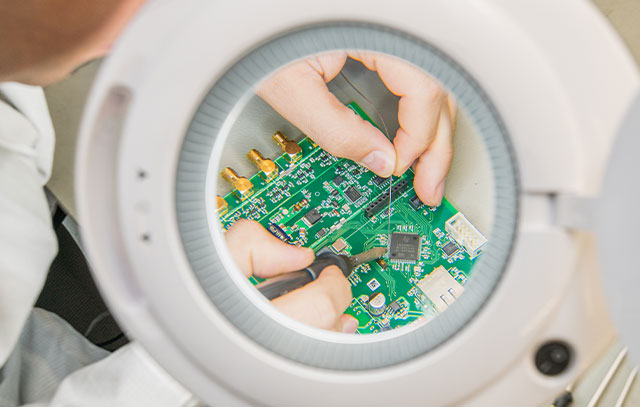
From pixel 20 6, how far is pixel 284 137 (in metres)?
0.43

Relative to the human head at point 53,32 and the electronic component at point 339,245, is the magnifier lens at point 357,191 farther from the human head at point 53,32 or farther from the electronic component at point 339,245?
the human head at point 53,32

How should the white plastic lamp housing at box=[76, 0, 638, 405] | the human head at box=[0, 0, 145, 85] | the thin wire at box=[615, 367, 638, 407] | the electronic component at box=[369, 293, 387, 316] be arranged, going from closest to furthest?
the white plastic lamp housing at box=[76, 0, 638, 405], the human head at box=[0, 0, 145, 85], the thin wire at box=[615, 367, 638, 407], the electronic component at box=[369, 293, 387, 316]

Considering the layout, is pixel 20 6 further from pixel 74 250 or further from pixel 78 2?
pixel 74 250

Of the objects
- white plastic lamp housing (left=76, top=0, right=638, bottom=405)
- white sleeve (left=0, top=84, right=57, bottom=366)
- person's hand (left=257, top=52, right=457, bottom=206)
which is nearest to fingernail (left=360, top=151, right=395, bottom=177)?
person's hand (left=257, top=52, right=457, bottom=206)

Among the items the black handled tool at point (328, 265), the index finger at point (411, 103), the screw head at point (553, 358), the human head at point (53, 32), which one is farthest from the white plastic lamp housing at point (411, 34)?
the index finger at point (411, 103)

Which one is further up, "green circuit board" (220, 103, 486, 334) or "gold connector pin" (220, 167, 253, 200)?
"green circuit board" (220, 103, 486, 334)

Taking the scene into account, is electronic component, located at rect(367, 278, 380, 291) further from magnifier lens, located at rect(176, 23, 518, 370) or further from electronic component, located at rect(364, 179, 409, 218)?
electronic component, located at rect(364, 179, 409, 218)

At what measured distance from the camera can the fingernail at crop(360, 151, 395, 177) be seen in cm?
79

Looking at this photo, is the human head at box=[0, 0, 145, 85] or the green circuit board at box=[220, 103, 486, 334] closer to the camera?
the human head at box=[0, 0, 145, 85]

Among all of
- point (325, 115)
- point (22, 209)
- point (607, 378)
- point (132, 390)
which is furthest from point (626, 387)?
point (22, 209)

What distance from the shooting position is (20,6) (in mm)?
522

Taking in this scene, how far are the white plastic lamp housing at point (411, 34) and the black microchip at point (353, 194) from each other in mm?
385

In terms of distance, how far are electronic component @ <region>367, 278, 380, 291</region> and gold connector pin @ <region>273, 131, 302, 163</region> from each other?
0.25m

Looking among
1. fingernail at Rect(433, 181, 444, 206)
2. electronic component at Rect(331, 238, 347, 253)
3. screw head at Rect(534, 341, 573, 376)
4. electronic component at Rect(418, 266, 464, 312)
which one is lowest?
electronic component at Rect(331, 238, 347, 253)
